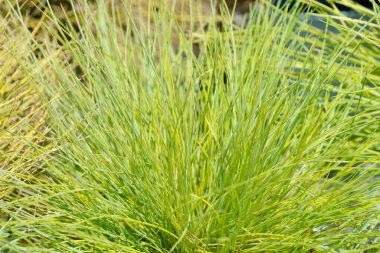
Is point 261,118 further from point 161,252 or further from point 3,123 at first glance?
point 3,123

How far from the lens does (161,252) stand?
1006 millimetres

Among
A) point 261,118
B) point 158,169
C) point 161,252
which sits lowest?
point 161,252

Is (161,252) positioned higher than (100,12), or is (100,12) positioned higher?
(100,12)

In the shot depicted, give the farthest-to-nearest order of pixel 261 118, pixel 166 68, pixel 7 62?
1. pixel 7 62
2. pixel 166 68
3. pixel 261 118

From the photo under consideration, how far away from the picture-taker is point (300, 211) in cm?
100

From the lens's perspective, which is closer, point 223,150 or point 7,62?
point 223,150

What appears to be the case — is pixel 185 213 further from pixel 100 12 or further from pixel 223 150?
pixel 100 12

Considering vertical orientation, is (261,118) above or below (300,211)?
above

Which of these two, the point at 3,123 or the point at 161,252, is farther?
the point at 3,123

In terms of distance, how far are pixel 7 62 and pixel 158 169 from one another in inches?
19.6

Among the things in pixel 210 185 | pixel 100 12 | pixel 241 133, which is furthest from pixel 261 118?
pixel 100 12

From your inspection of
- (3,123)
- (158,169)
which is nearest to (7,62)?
(3,123)

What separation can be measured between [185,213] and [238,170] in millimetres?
125

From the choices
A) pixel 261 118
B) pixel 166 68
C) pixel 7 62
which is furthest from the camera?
pixel 7 62
